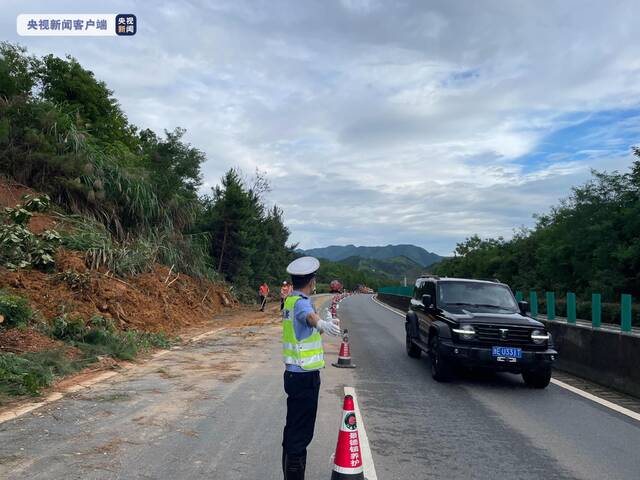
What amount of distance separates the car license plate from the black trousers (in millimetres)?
5254

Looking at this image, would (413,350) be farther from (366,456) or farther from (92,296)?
(92,296)

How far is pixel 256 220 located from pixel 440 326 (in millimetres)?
29535

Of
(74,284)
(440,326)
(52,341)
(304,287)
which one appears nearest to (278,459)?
(304,287)

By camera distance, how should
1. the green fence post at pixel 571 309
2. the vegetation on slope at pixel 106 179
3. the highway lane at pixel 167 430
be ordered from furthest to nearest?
the vegetation on slope at pixel 106 179, the green fence post at pixel 571 309, the highway lane at pixel 167 430

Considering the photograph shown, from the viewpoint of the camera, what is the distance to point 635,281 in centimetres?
2862

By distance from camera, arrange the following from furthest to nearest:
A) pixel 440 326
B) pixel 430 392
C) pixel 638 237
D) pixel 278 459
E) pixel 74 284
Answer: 1. pixel 638 237
2. pixel 74 284
3. pixel 440 326
4. pixel 430 392
5. pixel 278 459

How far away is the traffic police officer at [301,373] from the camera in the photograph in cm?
411

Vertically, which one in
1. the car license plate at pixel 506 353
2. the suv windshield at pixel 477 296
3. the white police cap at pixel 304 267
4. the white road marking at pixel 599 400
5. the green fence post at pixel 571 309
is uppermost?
the white police cap at pixel 304 267

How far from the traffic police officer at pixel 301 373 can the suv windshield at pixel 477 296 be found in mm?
6460

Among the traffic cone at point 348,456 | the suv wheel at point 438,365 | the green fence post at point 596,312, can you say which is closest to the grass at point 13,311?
the suv wheel at point 438,365

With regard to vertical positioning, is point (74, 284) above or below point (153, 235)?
below

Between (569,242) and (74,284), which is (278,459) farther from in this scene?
(569,242)

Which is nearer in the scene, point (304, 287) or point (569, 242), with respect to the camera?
point (304, 287)

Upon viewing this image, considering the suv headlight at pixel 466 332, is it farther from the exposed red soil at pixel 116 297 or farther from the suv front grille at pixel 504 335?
the exposed red soil at pixel 116 297
